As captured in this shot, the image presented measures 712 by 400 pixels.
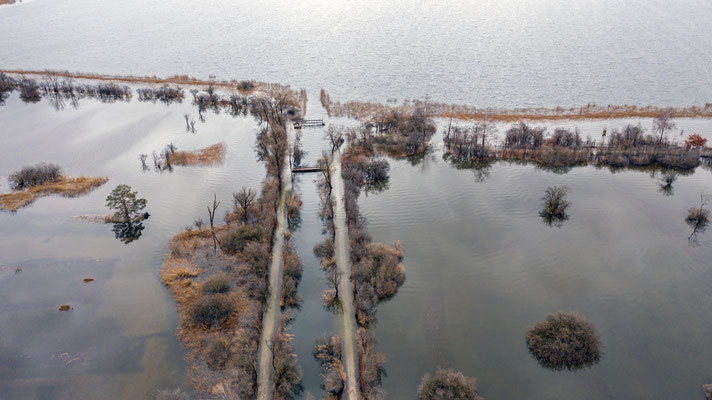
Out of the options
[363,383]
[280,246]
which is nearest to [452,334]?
[363,383]

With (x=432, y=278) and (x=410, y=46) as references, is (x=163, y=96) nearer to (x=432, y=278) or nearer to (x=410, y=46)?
(x=410, y=46)

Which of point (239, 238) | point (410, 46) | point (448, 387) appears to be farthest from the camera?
point (410, 46)

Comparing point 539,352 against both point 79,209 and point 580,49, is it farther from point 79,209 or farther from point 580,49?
point 580,49

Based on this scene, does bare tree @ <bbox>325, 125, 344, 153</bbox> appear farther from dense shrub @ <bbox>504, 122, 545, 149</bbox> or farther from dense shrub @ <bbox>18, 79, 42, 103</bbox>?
dense shrub @ <bbox>18, 79, 42, 103</bbox>

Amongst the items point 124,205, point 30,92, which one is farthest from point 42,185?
point 30,92

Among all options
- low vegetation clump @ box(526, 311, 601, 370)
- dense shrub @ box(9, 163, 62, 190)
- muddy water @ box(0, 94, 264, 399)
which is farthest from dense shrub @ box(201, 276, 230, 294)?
dense shrub @ box(9, 163, 62, 190)

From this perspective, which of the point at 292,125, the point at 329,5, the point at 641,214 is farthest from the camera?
the point at 329,5

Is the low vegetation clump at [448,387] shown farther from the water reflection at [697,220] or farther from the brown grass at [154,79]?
the brown grass at [154,79]
